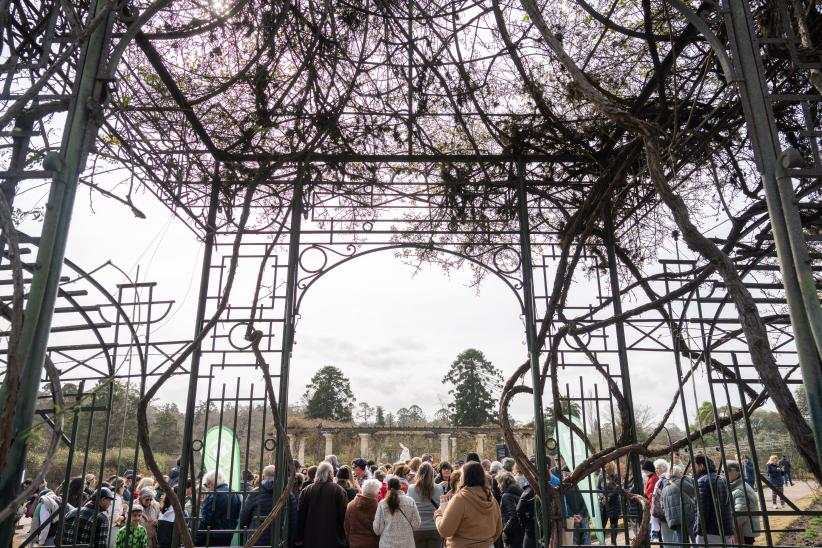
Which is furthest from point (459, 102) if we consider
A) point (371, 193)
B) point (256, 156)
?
point (256, 156)

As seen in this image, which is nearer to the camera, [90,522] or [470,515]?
[470,515]

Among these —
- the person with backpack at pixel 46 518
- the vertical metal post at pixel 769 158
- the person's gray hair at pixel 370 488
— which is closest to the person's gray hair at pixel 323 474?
the person's gray hair at pixel 370 488

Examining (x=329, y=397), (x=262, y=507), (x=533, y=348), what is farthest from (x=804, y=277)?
(x=329, y=397)

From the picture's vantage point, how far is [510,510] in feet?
21.8

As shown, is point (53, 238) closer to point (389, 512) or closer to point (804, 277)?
point (804, 277)

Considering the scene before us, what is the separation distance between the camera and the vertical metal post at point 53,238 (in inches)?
75.1

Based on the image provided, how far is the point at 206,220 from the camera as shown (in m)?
5.62

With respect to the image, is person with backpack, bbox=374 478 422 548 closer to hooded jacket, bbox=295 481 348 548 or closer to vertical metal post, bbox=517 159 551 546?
hooded jacket, bbox=295 481 348 548

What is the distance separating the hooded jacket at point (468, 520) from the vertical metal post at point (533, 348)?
45 centimetres

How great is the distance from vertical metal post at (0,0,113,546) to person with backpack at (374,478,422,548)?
384cm

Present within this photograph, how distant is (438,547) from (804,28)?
19.0 ft

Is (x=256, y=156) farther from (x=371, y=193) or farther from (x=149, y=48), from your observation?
(x=149, y=48)

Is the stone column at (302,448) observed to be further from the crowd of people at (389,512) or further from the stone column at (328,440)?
the crowd of people at (389,512)

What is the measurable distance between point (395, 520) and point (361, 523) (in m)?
0.45
